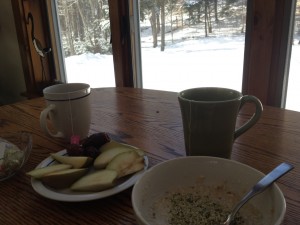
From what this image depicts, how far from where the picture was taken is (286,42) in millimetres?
1234

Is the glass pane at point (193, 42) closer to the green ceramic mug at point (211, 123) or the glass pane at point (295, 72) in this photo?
the glass pane at point (295, 72)

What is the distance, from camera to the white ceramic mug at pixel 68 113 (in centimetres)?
61

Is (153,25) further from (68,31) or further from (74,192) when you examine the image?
(74,192)

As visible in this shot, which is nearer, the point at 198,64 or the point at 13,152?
the point at 13,152

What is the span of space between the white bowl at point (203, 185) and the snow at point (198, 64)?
104cm

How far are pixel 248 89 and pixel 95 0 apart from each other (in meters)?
1.26

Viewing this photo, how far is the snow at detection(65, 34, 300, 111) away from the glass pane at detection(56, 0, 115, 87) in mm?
50

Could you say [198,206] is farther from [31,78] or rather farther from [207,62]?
[31,78]

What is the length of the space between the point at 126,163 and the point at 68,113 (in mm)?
217

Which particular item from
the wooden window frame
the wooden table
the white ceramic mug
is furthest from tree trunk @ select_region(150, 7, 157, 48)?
the white ceramic mug

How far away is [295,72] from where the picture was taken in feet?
4.26

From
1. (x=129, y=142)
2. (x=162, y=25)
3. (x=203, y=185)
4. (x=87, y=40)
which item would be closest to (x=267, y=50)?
(x=162, y=25)

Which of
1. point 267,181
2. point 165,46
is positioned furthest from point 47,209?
point 165,46

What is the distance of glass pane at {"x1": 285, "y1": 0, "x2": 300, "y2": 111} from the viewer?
1224 mm
